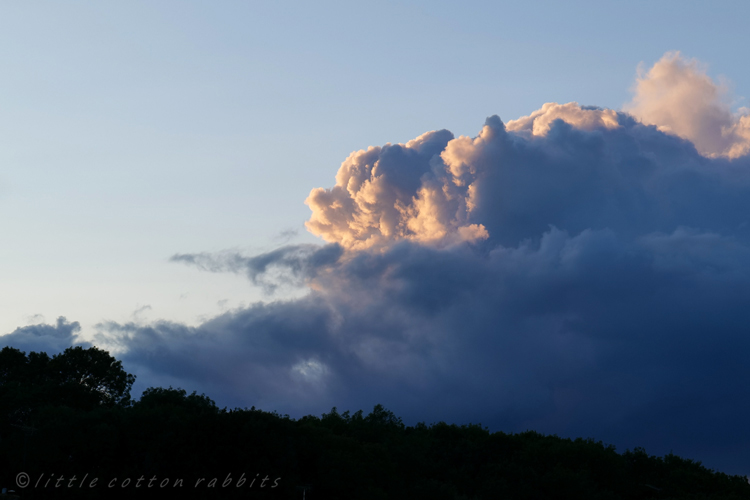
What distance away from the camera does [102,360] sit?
A: 101750mm

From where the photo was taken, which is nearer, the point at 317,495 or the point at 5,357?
the point at 317,495

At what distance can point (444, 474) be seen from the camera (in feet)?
316

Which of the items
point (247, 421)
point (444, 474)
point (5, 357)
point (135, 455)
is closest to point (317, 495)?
point (247, 421)

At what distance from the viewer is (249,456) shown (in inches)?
2859

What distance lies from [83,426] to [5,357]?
28470 mm

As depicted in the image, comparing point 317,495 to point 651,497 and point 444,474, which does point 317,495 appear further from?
point 651,497

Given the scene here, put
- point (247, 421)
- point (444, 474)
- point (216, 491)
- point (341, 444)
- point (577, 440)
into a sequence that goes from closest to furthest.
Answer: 1. point (216, 491)
2. point (247, 421)
3. point (341, 444)
4. point (444, 474)
5. point (577, 440)

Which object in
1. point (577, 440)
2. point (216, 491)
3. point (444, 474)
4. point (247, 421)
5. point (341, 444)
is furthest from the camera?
point (577, 440)

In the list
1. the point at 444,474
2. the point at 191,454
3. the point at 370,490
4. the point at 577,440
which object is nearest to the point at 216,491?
the point at 191,454

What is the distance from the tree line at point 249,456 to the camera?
2852 inches

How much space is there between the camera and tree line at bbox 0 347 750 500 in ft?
238

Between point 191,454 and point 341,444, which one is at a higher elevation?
A: point 341,444

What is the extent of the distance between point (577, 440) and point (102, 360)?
6871cm

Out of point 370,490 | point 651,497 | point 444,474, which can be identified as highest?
point 651,497
